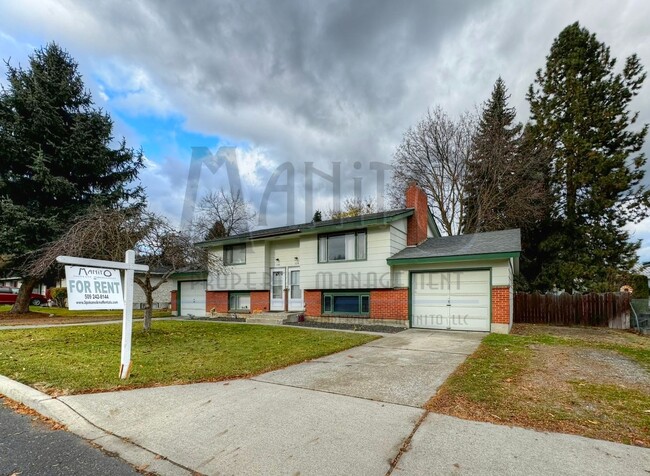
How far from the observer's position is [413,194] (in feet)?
53.4

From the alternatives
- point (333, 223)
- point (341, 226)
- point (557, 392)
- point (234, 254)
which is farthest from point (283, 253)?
point (557, 392)

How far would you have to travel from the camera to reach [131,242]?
952 centimetres

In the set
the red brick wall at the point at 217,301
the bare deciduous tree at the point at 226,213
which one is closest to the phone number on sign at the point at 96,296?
the red brick wall at the point at 217,301

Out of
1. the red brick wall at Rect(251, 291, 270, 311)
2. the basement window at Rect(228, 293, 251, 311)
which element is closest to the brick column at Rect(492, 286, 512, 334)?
the red brick wall at Rect(251, 291, 270, 311)

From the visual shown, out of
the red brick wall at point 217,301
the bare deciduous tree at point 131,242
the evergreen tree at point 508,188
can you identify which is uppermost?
the evergreen tree at point 508,188

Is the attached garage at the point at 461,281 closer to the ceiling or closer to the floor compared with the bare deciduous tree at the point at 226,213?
closer to the floor

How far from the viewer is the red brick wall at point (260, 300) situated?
17797mm

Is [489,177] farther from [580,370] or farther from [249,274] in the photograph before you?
[580,370]

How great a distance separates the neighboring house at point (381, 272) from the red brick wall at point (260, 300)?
0.05 metres

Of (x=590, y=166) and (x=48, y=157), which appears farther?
(x=590, y=166)

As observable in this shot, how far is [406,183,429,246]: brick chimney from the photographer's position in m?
15.8

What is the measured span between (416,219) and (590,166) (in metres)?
14.0

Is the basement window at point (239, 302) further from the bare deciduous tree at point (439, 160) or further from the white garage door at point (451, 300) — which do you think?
the bare deciduous tree at point (439, 160)

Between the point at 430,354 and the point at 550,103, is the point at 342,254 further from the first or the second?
the point at 550,103
